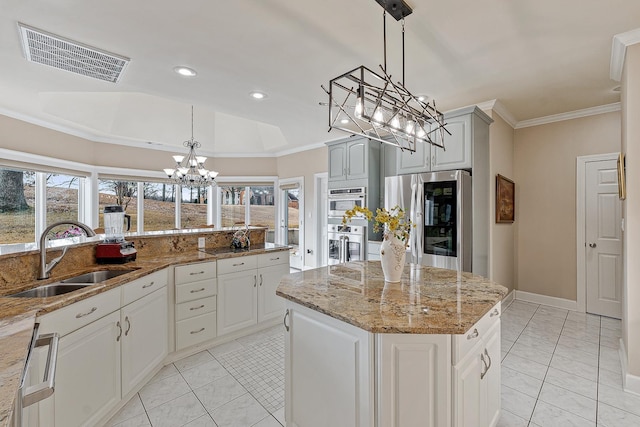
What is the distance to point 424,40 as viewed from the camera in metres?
2.29

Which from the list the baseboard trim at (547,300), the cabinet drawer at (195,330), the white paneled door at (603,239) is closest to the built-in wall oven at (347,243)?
Result: the cabinet drawer at (195,330)

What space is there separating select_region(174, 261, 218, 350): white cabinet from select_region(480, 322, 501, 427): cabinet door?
2.30 m

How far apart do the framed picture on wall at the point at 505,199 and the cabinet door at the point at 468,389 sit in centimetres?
277

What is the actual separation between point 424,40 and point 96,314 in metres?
2.98

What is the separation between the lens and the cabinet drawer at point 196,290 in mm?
2598

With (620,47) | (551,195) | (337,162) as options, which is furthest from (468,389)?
(551,195)

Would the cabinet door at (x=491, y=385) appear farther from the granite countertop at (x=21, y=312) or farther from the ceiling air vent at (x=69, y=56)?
the ceiling air vent at (x=69, y=56)

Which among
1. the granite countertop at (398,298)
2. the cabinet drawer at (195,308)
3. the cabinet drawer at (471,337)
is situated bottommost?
the cabinet drawer at (195,308)

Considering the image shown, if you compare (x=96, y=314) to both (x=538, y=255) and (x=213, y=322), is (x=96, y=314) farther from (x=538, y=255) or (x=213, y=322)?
(x=538, y=255)

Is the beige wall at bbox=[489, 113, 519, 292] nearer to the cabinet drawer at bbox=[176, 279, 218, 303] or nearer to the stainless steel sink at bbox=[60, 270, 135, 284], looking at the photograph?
the cabinet drawer at bbox=[176, 279, 218, 303]

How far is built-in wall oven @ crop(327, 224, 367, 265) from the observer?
420 centimetres

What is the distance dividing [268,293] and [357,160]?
90.6 inches

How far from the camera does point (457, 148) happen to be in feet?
10.9

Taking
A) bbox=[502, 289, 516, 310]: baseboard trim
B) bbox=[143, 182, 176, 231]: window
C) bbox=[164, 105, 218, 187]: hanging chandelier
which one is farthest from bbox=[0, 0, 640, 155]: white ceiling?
bbox=[502, 289, 516, 310]: baseboard trim
